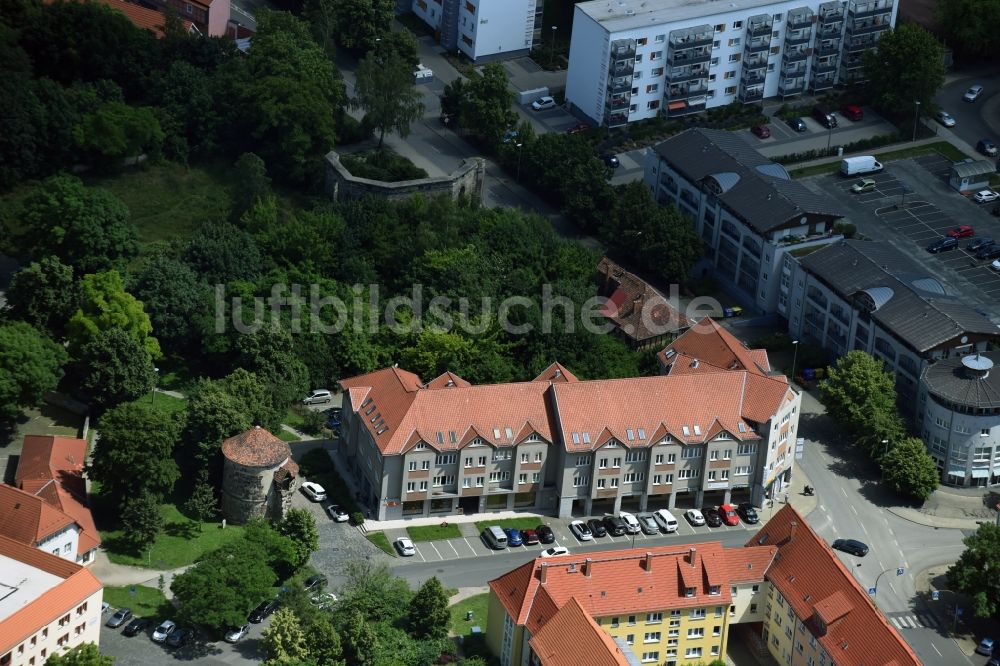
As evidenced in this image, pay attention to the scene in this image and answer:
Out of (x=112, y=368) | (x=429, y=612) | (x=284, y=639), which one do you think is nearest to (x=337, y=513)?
(x=429, y=612)

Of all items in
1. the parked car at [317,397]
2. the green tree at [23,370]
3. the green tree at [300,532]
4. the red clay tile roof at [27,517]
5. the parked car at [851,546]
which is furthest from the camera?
the parked car at [317,397]

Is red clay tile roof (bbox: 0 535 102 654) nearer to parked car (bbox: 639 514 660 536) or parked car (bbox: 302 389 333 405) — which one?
parked car (bbox: 302 389 333 405)

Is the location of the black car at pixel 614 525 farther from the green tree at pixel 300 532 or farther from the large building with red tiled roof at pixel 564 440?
the green tree at pixel 300 532

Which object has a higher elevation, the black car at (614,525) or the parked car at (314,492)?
the parked car at (314,492)

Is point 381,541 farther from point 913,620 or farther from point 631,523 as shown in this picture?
point 913,620

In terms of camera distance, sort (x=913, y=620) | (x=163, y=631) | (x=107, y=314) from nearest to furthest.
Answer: (x=163, y=631) → (x=913, y=620) → (x=107, y=314)

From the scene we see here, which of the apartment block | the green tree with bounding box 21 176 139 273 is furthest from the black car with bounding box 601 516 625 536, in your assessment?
the green tree with bounding box 21 176 139 273

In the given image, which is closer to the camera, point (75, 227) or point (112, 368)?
point (112, 368)

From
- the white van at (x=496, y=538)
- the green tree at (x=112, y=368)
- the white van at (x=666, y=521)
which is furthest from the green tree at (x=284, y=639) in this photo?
the white van at (x=666, y=521)
